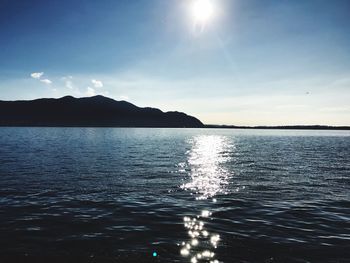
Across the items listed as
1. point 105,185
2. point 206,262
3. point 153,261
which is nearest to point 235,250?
point 206,262

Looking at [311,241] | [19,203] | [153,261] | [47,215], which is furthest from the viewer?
[19,203]

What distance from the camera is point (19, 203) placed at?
18.3m

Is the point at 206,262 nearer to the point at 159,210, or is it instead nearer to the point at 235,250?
the point at 235,250

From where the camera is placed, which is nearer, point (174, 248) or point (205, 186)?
point (174, 248)

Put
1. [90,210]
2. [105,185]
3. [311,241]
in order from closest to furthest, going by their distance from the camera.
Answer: [311,241] → [90,210] → [105,185]

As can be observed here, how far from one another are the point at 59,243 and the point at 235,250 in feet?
28.4

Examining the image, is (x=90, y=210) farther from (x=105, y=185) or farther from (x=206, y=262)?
(x=206, y=262)

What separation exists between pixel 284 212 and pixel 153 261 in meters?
11.5

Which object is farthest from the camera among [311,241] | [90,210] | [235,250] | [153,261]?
[90,210]

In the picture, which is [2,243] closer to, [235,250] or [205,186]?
[235,250]

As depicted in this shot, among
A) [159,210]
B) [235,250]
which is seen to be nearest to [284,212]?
[235,250]

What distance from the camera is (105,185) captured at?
25031 millimetres

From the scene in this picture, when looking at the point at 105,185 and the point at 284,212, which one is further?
the point at 105,185

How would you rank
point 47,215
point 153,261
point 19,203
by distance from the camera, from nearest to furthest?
point 153,261 < point 47,215 < point 19,203
